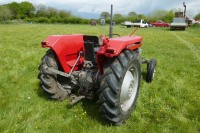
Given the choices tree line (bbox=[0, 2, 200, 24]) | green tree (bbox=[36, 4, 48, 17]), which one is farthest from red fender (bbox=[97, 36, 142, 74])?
green tree (bbox=[36, 4, 48, 17])

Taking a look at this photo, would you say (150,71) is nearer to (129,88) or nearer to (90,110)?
(129,88)

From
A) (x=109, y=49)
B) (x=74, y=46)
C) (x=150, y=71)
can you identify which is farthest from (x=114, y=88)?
(x=150, y=71)

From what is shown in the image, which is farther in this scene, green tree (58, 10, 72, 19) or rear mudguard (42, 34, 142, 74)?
green tree (58, 10, 72, 19)

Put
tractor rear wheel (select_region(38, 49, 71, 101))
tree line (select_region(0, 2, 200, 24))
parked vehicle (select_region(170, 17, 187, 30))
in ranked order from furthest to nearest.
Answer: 1. tree line (select_region(0, 2, 200, 24))
2. parked vehicle (select_region(170, 17, 187, 30))
3. tractor rear wheel (select_region(38, 49, 71, 101))

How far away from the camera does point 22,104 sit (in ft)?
14.5

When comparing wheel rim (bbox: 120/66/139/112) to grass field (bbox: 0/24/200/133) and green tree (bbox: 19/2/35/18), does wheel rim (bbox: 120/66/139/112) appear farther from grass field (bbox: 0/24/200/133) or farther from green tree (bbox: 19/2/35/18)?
green tree (bbox: 19/2/35/18)

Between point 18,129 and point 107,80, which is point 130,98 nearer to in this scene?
point 107,80

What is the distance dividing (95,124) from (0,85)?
109 inches

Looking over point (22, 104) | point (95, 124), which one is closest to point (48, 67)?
point (22, 104)

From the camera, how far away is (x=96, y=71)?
409 centimetres

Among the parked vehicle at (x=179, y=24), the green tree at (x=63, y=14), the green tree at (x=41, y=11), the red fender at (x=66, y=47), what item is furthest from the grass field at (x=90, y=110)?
the green tree at (x=41, y=11)

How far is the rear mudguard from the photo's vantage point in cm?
345

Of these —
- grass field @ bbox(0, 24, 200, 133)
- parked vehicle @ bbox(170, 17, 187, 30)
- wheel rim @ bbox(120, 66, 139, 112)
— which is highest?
parked vehicle @ bbox(170, 17, 187, 30)

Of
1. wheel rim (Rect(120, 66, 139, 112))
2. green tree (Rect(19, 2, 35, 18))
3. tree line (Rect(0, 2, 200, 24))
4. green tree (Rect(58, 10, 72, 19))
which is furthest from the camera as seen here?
green tree (Rect(19, 2, 35, 18))
